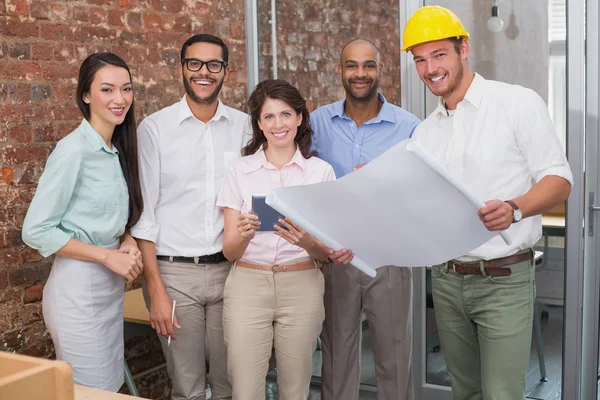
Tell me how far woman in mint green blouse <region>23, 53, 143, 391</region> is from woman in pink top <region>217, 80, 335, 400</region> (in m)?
0.38

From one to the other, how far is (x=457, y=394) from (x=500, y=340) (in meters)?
0.38

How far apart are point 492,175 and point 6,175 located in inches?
72.8

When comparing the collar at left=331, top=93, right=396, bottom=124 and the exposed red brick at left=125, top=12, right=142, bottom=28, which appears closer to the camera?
the collar at left=331, top=93, right=396, bottom=124

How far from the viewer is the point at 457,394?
8.99ft

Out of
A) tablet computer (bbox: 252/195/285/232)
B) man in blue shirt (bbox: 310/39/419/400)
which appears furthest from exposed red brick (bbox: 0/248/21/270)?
man in blue shirt (bbox: 310/39/419/400)

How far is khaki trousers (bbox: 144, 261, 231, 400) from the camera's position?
2887mm

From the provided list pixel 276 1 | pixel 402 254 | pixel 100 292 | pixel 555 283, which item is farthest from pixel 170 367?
pixel 276 1

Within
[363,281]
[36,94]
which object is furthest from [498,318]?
[36,94]

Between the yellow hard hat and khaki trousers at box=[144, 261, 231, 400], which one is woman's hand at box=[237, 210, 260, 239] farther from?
the yellow hard hat

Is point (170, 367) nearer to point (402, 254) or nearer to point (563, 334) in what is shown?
point (402, 254)

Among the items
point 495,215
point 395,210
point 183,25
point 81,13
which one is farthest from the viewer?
point 183,25

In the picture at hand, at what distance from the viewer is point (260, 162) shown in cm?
278

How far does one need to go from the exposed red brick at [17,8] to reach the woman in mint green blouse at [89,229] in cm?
53

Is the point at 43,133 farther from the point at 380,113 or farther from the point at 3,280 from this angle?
the point at 380,113
